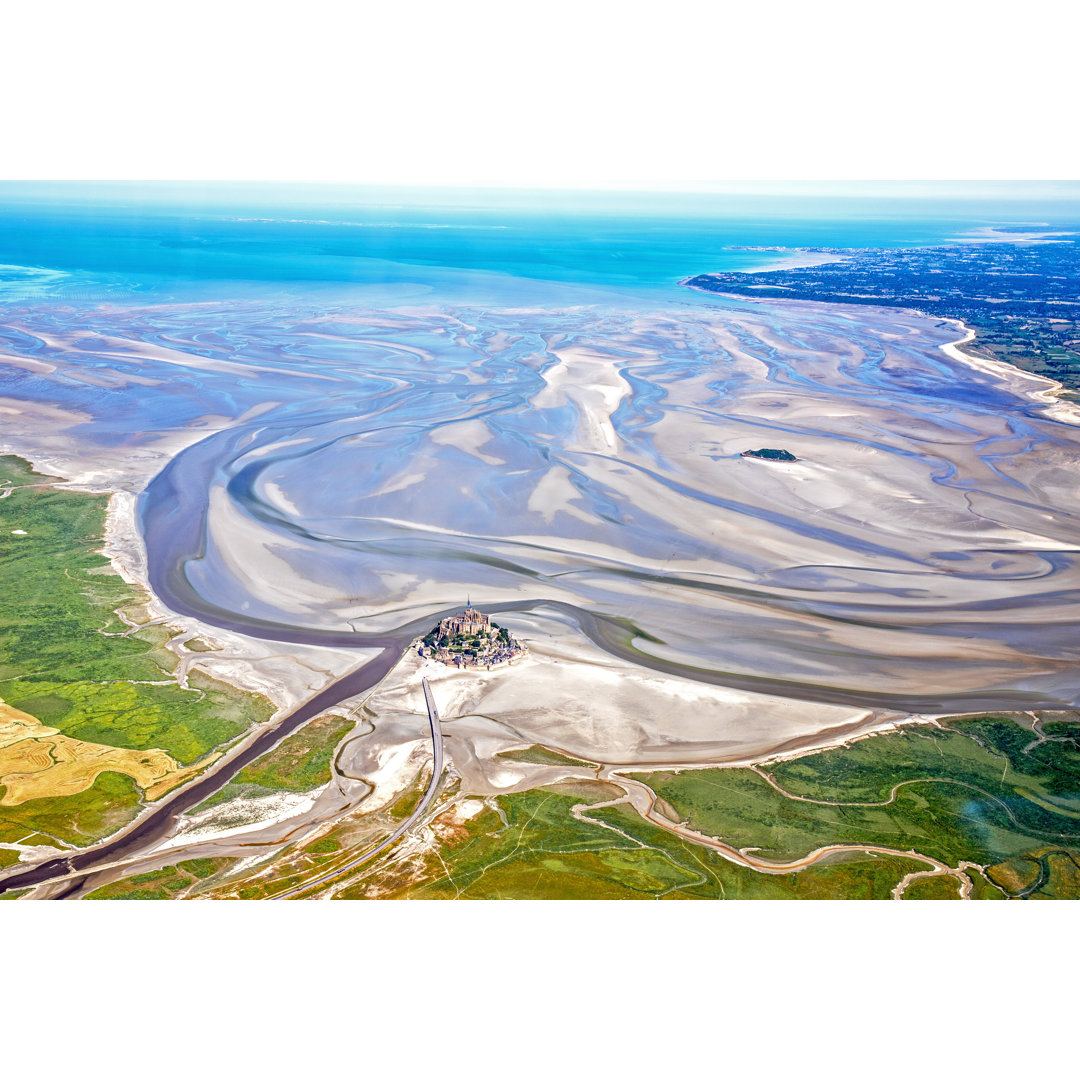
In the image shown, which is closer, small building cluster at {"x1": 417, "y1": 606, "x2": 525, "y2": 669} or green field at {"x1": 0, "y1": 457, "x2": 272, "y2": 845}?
green field at {"x1": 0, "y1": 457, "x2": 272, "y2": 845}

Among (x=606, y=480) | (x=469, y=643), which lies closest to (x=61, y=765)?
(x=469, y=643)

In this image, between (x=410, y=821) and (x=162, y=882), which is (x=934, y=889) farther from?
(x=162, y=882)

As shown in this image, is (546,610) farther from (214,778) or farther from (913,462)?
(913,462)

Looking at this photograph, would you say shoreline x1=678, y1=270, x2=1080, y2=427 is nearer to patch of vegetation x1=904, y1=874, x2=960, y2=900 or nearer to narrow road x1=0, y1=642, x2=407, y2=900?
patch of vegetation x1=904, y1=874, x2=960, y2=900

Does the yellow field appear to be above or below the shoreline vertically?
below

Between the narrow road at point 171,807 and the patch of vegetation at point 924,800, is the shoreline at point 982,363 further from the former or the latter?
the narrow road at point 171,807

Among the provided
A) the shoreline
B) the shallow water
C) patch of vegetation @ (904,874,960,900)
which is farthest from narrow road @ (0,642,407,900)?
the shoreline
